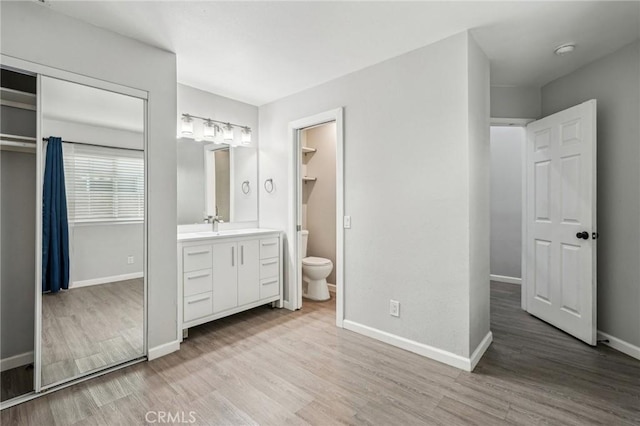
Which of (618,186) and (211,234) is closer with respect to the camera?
(618,186)

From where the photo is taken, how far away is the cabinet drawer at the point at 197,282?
2.80 metres

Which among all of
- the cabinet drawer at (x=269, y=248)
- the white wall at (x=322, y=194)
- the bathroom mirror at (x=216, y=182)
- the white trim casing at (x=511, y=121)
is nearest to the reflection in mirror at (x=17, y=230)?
the bathroom mirror at (x=216, y=182)

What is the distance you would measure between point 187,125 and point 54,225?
1.58 m

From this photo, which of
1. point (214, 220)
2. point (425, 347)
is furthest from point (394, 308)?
point (214, 220)

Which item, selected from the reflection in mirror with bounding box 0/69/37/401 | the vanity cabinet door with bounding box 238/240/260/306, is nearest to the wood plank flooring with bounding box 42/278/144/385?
the reflection in mirror with bounding box 0/69/37/401

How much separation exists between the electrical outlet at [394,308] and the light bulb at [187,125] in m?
2.60

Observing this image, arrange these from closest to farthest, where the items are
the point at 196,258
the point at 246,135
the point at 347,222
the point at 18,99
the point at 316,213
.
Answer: the point at 18,99, the point at 196,258, the point at 347,222, the point at 246,135, the point at 316,213

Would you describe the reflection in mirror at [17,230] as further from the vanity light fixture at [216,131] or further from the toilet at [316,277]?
the toilet at [316,277]

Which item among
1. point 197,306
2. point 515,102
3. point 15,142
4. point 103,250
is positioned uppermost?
point 515,102

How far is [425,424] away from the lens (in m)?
1.72

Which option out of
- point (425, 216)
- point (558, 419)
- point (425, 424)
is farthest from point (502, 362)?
point (425, 216)

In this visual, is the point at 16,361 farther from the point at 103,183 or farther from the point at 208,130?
the point at 208,130

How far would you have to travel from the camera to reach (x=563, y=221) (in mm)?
2959

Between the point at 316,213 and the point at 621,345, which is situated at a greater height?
the point at 316,213
